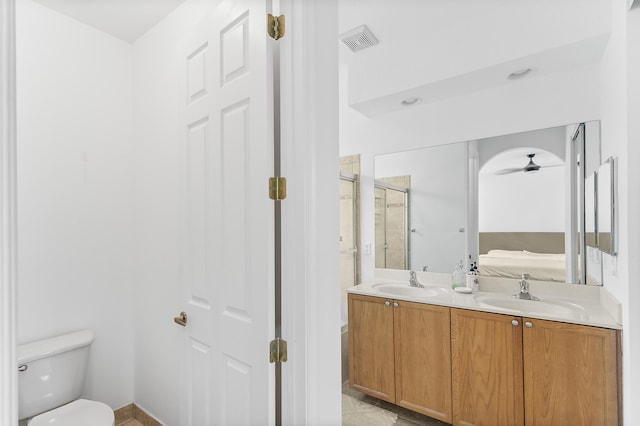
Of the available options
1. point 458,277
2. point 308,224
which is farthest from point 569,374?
point 308,224

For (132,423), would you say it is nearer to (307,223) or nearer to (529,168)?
(307,223)

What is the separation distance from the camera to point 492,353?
1827 millimetres

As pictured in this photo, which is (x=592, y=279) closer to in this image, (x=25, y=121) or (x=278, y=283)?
(x=278, y=283)

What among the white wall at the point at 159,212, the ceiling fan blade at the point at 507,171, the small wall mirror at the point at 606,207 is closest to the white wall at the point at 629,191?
the small wall mirror at the point at 606,207

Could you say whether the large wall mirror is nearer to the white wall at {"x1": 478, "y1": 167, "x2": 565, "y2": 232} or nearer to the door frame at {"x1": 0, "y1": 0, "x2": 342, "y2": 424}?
the white wall at {"x1": 478, "y1": 167, "x2": 565, "y2": 232}

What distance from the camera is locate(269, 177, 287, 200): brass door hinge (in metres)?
1.06

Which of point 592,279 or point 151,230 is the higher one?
point 151,230

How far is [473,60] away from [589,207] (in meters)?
1.14

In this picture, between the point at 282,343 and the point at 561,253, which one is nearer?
the point at 282,343

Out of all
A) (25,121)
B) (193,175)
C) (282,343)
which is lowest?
(282,343)

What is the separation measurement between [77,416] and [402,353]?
5.98 ft

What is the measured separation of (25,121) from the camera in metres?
1.65

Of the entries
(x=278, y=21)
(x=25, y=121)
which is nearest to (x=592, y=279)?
(x=278, y=21)

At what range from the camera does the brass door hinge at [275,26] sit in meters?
1.08
